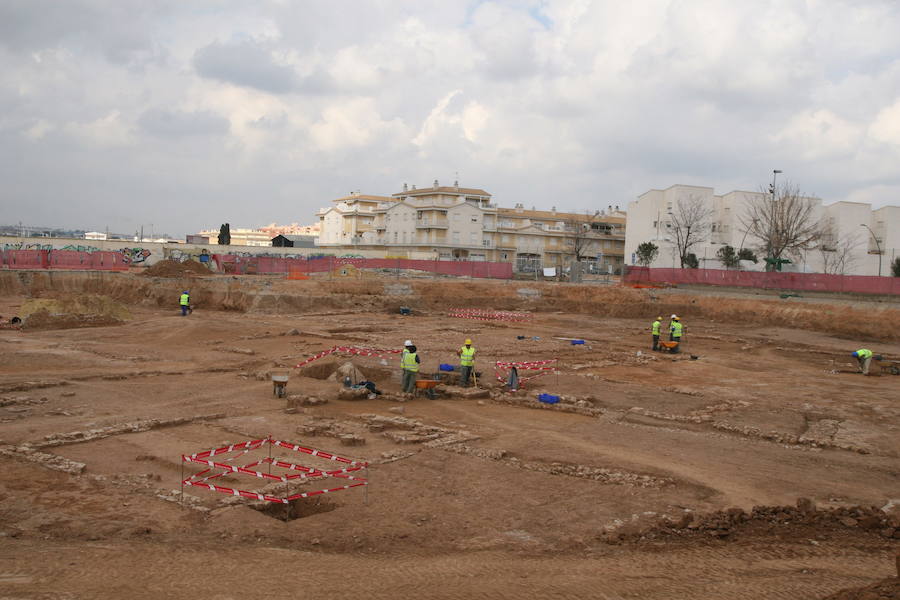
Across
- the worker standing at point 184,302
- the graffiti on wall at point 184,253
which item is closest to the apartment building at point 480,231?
the graffiti on wall at point 184,253

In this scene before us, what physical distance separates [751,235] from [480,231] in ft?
94.2

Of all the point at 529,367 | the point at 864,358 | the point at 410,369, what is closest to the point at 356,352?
the point at 529,367

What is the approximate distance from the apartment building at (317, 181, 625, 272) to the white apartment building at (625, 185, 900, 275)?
25.4ft

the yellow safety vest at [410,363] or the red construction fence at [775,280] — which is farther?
the red construction fence at [775,280]

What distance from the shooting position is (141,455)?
40.4 ft

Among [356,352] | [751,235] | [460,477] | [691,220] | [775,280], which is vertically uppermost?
[691,220]

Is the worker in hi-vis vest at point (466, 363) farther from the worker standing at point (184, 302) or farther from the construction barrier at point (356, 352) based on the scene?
the worker standing at point (184, 302)

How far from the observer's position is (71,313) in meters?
31.0

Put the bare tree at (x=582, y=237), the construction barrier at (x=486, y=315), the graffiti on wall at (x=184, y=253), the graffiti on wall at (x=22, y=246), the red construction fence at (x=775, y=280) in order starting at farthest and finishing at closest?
the bare tree at (x=582, y=237) < the graffiti on wall at (x=184, y=253) < the graffiti on wall at (x=22, y=246) < the red construction fence at (x=775, y=280) < the construction barrier at (x=486, y=315)

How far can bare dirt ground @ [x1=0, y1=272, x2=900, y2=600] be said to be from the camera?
25.2 ft

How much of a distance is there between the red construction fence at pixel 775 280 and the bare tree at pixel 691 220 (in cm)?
1681

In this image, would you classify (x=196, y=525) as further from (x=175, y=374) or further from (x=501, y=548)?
(x=175, y=374)

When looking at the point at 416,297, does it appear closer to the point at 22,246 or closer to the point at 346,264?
the point at 346,264

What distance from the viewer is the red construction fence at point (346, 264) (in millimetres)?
53594
